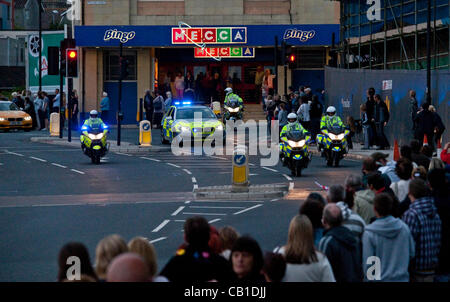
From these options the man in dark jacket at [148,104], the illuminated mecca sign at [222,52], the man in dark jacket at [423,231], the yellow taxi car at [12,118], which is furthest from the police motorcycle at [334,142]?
the illuminated mecca sign at [222,52]

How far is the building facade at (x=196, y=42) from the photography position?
52.6 meters

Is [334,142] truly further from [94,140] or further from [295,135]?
[94,140]

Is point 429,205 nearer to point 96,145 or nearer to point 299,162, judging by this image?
point 299,162

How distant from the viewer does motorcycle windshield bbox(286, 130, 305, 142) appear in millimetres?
26281

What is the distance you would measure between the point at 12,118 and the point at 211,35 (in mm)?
11153

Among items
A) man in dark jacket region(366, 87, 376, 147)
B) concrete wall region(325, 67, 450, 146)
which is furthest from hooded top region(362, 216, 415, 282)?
man in dark jacket region(366, 87, 376, 147)

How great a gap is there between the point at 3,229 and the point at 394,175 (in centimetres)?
723

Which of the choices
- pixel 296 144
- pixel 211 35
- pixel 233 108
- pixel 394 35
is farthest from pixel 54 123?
pixel 296 144

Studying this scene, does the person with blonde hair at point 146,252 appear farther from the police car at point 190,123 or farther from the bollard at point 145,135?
the bollard at point 145,135

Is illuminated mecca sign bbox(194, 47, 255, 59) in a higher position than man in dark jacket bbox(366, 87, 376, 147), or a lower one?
higher

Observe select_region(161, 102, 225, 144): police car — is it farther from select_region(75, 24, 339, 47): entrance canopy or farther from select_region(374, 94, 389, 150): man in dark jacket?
select_region(75, 24, 339, 47): entrance canopy

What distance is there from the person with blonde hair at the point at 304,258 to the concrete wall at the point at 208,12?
46.9 metres

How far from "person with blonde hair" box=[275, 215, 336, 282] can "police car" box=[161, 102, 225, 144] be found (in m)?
28.2
